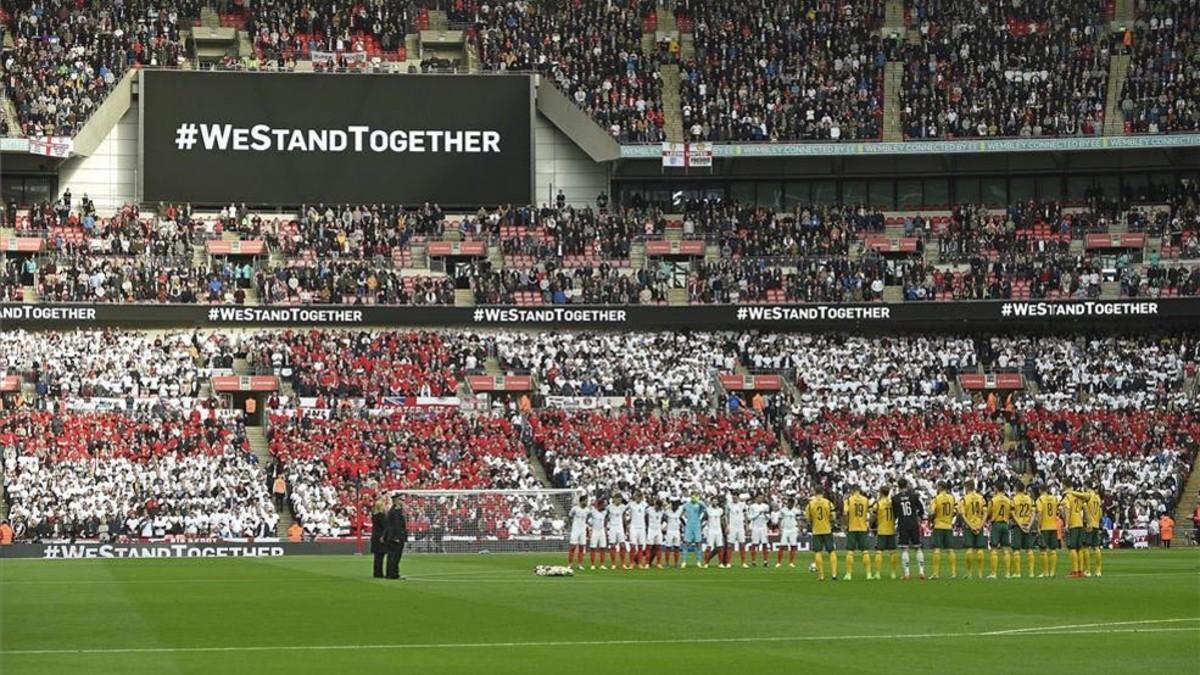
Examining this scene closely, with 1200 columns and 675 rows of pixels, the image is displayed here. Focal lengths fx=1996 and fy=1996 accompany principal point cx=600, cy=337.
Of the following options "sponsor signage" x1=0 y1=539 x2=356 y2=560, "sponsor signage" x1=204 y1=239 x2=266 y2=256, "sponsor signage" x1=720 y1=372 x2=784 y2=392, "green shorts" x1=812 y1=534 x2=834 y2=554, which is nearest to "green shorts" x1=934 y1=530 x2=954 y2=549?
"green shorts" x1=812 y1=534 x2=834 y2=554

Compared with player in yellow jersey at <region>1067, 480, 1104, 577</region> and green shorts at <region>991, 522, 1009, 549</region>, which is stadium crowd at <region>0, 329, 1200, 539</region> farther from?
green shorts at <region>991, 522, 1009, 549</region>

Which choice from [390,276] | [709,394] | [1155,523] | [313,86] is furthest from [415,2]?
[1155,523]

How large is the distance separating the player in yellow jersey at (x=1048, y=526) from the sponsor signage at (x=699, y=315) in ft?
115

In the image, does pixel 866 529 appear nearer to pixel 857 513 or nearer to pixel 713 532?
pixel 857 513

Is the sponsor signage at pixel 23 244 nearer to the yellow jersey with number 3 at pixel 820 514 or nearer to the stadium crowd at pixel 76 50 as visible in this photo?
the stadium crowd at pixel 76 50

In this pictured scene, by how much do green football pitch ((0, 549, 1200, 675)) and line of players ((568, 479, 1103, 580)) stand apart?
1152 mm

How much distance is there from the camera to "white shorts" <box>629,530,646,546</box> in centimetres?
4431

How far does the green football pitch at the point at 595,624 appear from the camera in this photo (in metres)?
20.6

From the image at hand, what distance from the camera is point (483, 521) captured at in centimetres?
5747

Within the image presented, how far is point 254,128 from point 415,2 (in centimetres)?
940

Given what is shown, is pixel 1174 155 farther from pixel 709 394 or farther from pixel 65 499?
pixel 65 499

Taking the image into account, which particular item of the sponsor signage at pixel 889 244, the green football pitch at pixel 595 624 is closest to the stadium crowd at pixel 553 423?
the sponsor signage at pixel 889 244

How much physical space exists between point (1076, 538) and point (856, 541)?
451 cm

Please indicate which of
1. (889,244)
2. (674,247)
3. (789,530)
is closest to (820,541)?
(789,530)
